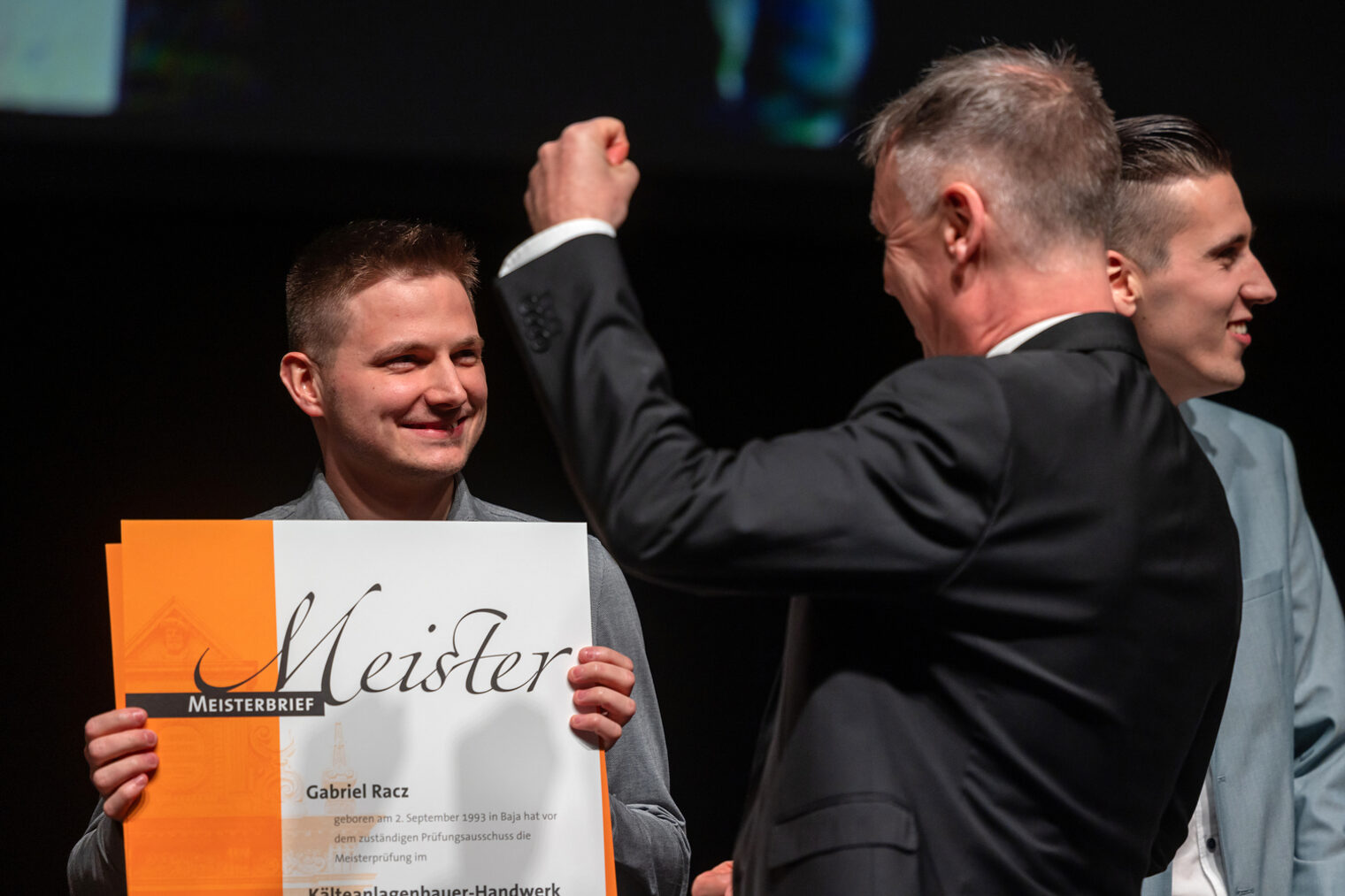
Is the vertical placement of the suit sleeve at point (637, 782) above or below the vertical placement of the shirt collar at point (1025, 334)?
below

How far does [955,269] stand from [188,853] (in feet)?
3.09

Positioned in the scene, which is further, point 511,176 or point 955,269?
point 511,176

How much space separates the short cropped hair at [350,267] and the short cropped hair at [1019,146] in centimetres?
78

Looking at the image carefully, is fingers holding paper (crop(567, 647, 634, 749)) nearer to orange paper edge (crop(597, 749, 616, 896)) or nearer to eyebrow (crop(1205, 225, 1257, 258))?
orange paper edge (crop(597, 749, 616, 896))

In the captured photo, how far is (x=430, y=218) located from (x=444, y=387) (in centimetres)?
129

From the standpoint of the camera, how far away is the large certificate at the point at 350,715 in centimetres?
136

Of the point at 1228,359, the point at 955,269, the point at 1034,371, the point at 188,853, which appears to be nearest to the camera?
the point at 1034,371

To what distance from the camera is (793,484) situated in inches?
39.8

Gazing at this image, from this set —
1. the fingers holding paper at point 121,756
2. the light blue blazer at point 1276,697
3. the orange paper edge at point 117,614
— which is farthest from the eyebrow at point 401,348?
the light blue blazer at point 1276,697

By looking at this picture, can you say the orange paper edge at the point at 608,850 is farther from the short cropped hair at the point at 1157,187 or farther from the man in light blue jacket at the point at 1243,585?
the short cropped hair at the point at 1157,187

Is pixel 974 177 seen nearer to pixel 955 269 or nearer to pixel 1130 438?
pixel 955 269

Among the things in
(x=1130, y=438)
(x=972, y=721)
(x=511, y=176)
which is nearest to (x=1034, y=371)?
(x=1130, y=438)

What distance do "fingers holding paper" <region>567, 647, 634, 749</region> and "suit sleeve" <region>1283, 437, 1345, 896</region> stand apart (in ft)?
3.68

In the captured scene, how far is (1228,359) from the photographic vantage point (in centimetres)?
184
